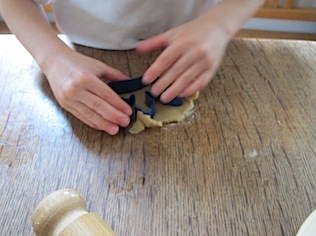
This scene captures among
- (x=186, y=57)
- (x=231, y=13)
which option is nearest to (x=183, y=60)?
(x=186, y=57)

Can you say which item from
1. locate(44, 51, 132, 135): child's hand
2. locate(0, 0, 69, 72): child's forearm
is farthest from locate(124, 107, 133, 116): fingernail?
locate(0, 0, 69, 72): child's forearm

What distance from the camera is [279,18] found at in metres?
1.46

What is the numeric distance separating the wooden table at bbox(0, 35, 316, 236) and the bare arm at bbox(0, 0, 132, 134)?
0.02m

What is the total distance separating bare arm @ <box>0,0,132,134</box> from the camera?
417mm

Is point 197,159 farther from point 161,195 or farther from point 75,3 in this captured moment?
point 75,3

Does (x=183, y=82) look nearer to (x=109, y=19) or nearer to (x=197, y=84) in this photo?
(x=197, y=84)

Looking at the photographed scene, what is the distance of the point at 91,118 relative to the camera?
42cm

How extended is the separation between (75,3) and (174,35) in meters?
0.22

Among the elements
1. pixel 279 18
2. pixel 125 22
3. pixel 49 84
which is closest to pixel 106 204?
pixel 49 84

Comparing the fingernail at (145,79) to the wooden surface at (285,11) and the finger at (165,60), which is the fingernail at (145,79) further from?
the wooden surface at (285,11)

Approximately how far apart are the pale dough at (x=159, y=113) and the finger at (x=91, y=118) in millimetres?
24

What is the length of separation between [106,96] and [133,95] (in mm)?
38

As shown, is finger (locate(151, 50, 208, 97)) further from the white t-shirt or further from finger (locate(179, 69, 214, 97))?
the white t-shirt

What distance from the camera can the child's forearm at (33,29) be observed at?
48cm
